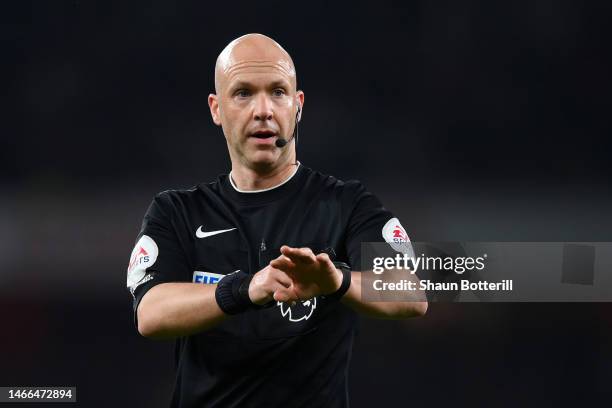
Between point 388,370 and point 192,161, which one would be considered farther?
point 192,161

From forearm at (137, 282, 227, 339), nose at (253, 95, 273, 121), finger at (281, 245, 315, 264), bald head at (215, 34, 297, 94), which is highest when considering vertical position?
bald head at (215, 34, 297, 94)

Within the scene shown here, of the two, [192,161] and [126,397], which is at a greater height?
[192,161]

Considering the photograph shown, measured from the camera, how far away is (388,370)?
471cm

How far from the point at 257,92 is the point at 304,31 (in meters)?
3.32

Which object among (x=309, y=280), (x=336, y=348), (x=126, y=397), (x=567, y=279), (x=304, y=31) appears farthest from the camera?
(x=304, y=31)

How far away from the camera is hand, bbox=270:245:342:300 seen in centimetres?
171

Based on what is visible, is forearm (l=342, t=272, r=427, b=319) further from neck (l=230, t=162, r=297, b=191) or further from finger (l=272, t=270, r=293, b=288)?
neck (l=230, t=162, r=297, b=191)

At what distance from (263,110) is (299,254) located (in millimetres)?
730

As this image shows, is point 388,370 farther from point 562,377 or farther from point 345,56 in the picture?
point 345,56

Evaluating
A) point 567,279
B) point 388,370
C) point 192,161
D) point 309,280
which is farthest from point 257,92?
point 192,161

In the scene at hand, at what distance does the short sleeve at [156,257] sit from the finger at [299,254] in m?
0.61

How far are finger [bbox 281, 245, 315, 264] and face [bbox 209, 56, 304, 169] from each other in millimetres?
659

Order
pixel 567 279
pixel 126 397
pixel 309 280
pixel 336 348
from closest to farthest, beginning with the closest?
pixel 309 280
pixel 336 348
pixel 567 279
pixel 126 397

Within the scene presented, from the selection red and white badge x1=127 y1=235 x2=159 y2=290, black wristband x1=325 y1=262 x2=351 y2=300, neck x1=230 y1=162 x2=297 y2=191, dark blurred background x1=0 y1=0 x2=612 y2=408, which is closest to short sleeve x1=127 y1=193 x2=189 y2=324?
red and white badge x1=127 y1=235 x2=159 y2=290
